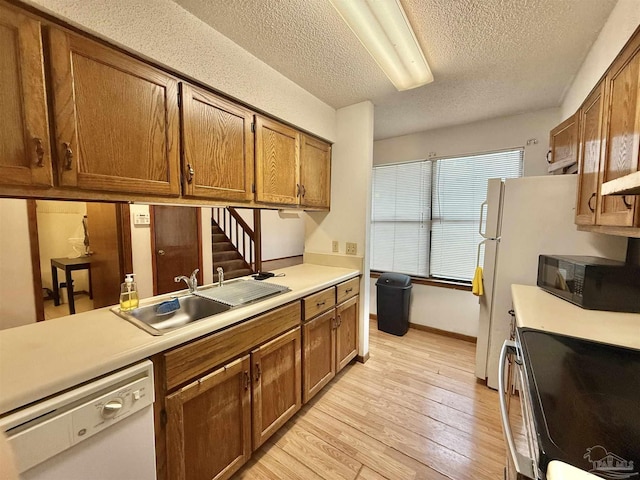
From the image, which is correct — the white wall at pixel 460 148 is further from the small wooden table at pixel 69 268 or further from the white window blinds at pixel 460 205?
the small wooden table at pixel 69 268

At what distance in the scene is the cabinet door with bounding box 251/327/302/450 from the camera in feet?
4.78

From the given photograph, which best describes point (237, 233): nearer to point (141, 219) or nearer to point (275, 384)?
point (141, 219)

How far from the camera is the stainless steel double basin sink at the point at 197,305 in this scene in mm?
1363

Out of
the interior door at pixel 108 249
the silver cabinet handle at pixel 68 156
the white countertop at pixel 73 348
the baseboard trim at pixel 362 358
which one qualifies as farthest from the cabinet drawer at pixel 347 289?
the interior door at pixel 108 249

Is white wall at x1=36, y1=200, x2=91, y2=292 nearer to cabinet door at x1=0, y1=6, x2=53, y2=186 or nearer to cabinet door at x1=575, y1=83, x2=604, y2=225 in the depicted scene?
cabinet door at x1=0, y1=6, x2=53, y2=186

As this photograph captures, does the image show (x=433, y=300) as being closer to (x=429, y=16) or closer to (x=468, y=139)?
(x=468, y=139)

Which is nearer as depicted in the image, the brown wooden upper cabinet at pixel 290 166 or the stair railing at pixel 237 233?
the brown wooden upper cabinet at pixel 290 166

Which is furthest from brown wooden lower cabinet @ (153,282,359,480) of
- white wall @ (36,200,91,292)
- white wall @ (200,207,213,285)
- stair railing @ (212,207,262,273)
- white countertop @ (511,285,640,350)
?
white wall @ (36,200,91,292)

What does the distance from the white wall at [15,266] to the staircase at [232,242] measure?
7.83 feet

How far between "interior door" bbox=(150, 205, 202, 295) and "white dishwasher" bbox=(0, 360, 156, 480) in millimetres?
2584

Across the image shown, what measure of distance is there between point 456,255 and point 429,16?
235cm

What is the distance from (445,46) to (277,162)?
1.31 meters

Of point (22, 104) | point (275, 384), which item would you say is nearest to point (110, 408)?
point (275, 384)
